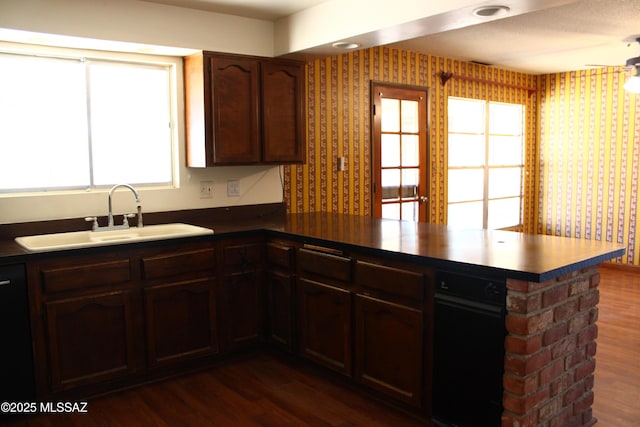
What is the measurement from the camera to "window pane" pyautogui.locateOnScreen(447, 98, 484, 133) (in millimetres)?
5781

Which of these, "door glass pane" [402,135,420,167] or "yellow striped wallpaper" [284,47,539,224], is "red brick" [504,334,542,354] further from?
"door glass pane" [402,135,420,167]

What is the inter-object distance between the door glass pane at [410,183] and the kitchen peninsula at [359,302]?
5.45 ft

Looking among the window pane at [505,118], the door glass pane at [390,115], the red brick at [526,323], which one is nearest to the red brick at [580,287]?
the red brick at [526,323]

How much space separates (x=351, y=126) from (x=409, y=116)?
30.9 inches

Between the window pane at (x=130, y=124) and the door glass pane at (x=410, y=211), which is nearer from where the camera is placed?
the window pane at (x=130, y=124)

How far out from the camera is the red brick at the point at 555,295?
87.7 inches

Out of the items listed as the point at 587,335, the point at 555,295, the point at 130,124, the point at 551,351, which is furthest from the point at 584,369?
the point at 130,124

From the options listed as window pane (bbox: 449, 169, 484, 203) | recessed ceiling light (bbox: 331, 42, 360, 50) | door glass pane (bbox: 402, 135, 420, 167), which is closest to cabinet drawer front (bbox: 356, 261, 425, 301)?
recessed ceiling light (bbox: 331, 42, 360, 50)

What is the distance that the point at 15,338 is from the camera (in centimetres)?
269

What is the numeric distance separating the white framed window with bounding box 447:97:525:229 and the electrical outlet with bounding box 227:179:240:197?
2.58 m

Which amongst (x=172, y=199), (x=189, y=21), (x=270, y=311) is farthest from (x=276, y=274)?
(x=189, y=21)

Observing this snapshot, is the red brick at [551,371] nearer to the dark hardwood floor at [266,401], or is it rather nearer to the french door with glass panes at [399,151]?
the dark hardwood floor at [266,401]

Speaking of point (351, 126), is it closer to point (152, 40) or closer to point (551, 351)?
point (152, 40)

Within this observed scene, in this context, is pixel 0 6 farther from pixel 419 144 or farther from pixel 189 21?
pixel 419 144
